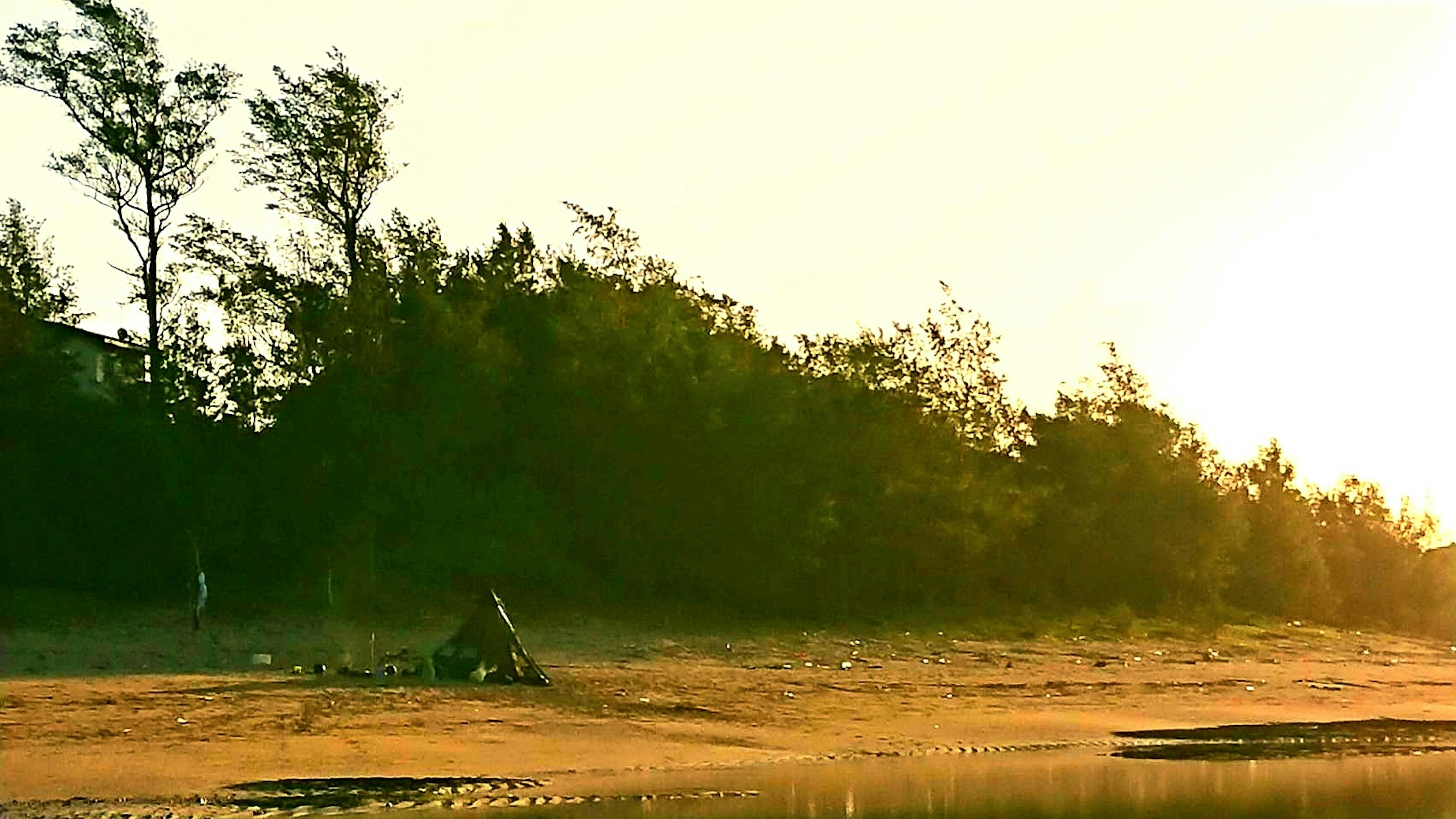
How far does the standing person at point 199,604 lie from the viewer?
93.1 ft

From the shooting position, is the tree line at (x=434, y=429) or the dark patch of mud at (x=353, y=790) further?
→ the tree line at (x=434, y=429)

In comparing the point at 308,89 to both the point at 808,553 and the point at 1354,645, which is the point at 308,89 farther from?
the point at 1354,645

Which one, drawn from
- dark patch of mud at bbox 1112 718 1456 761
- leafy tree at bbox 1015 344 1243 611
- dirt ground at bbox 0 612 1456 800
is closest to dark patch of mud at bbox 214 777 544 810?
dirt ground at bbox 0 612 1456 800

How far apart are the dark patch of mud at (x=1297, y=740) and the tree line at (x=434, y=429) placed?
12.4 metres

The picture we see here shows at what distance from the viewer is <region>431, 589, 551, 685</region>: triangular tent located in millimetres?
24422

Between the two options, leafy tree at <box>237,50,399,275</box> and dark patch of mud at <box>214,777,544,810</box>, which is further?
leafy tree at <box>237,50,399,275</box>

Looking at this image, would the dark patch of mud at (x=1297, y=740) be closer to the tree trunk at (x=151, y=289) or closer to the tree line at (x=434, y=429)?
the tree line at (x=434, y=429)

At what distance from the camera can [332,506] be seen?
32.9 metres

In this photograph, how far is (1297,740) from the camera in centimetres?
2348

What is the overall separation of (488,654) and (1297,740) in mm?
11203

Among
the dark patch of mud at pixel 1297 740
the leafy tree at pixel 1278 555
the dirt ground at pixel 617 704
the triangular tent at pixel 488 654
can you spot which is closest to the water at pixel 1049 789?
the dark patch of mud at pixel 1297 740

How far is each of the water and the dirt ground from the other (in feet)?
3.61

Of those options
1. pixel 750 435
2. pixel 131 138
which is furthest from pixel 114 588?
pixel 750 435

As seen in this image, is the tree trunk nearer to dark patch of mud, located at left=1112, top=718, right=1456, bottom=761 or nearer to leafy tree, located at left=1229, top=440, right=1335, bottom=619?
dark patch of mud, located at left=1112, top=718, right=1456, bottom=761
